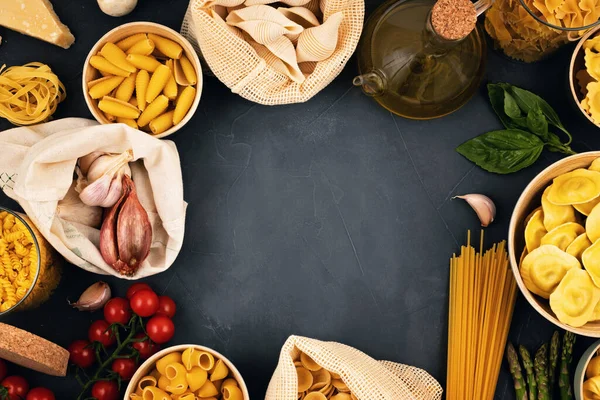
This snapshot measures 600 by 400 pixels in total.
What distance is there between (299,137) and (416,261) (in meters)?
0.34

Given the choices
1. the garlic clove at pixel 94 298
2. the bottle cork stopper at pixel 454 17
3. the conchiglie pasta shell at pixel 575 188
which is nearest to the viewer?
the bottle cork stopper at pixel 454 17

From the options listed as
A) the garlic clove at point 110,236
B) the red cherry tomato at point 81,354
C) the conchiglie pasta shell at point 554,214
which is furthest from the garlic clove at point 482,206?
the red cherry tomato at point 81,354

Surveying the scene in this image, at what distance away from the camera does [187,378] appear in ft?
3.84

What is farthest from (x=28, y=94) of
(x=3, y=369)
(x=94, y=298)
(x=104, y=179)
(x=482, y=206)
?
(x=482, y=206)

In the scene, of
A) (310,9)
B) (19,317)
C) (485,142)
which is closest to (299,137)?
(310,9)

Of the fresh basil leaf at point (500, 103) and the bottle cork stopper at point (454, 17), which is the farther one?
the fresh basil leaf at point (500, 103)

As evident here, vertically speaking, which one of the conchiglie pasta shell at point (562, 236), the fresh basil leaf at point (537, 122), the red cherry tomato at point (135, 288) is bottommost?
the red cherry tomato at point (135, 288)

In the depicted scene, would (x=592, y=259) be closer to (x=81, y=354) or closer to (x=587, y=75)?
(x=587, y=75)

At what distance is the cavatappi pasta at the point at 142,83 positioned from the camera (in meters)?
1.22

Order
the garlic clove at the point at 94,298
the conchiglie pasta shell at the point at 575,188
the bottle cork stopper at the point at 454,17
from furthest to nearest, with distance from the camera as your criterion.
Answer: the garlic clove at the point at 94,298 < the conchiglie pasta shell at the point at 575,188 < the bottle cork stopper at the point at 454,17

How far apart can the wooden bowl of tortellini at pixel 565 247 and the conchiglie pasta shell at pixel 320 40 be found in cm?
44

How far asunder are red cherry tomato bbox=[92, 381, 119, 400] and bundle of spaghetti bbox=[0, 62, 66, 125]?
499 millimetres

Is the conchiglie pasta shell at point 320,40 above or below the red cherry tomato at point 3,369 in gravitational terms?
above

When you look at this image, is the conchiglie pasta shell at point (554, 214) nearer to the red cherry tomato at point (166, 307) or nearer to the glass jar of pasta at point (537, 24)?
the glass jar of pasta at point (537, 24)
